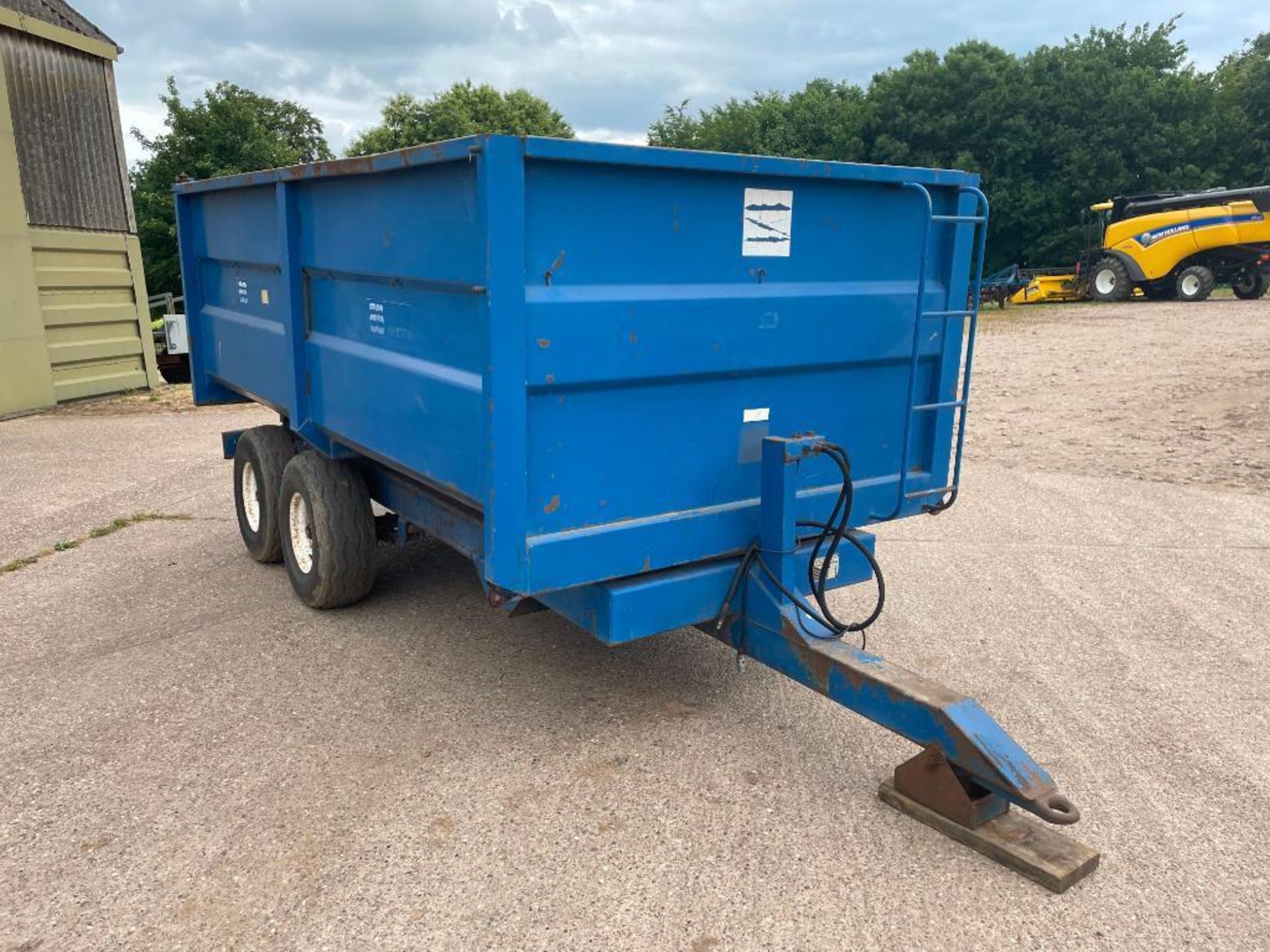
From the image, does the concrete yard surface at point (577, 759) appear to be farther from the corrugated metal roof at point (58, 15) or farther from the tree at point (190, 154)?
the tree at point (190, 154)

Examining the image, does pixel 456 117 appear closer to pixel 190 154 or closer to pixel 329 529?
pixel 190 154

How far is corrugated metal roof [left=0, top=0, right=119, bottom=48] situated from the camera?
1123 centimetres

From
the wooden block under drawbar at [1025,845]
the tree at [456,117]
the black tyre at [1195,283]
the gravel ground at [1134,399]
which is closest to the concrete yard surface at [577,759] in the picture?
the wooden block under drawbar at [1025,845]

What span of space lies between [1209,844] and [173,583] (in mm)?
4941

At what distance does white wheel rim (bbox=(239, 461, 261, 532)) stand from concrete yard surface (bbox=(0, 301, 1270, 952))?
0.89 ft

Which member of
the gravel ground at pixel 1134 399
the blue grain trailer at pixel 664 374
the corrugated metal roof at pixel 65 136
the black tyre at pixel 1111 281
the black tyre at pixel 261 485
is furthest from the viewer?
the black tyre at pixel 1111 281

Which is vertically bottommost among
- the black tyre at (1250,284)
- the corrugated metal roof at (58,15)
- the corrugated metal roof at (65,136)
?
the black tyre at (1250,284)

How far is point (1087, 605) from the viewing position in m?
5.06

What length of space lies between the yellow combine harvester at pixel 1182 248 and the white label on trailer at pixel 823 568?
2157 centimetres

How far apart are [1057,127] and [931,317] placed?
35.0 meters

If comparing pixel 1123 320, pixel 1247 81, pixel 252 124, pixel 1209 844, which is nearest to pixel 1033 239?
pixel 1247 81

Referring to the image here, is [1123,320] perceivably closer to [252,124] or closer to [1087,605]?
[1087,605]

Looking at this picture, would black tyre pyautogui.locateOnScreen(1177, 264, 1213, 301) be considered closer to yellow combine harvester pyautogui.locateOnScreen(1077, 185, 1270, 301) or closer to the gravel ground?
yellow combine harvester pyautogui.locateOnScreen(1077, 185, 1270, 301)

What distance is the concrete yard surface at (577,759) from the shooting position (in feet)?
8.91
